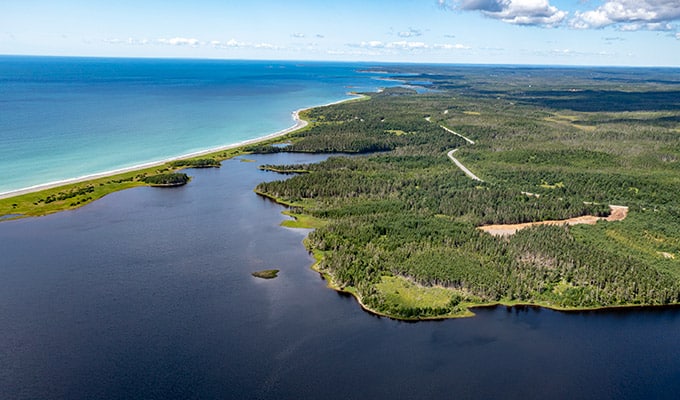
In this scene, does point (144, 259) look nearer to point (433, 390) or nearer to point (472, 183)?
point (433, 390)

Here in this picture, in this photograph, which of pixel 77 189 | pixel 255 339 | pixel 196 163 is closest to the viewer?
pixel 255 339

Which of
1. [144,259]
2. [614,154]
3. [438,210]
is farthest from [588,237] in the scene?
[614,154]

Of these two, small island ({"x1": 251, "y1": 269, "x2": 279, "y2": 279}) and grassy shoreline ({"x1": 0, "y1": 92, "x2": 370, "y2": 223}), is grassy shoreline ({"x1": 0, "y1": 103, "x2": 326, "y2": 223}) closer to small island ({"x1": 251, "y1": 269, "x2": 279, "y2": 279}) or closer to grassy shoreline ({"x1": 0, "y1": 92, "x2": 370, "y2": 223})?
grassy shoreline ({"x1": 0, "y1": 92, "x2": 370, "y2": 223})

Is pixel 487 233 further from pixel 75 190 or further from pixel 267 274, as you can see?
pixel 75 190

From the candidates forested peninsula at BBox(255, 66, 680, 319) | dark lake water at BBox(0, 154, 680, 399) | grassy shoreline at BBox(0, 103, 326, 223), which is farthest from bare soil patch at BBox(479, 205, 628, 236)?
grassy shoreline at BBox(0, 103, 326, 223)

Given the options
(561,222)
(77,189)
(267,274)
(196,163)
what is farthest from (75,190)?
(561,222)

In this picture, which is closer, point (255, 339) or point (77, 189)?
point (255, 339)
